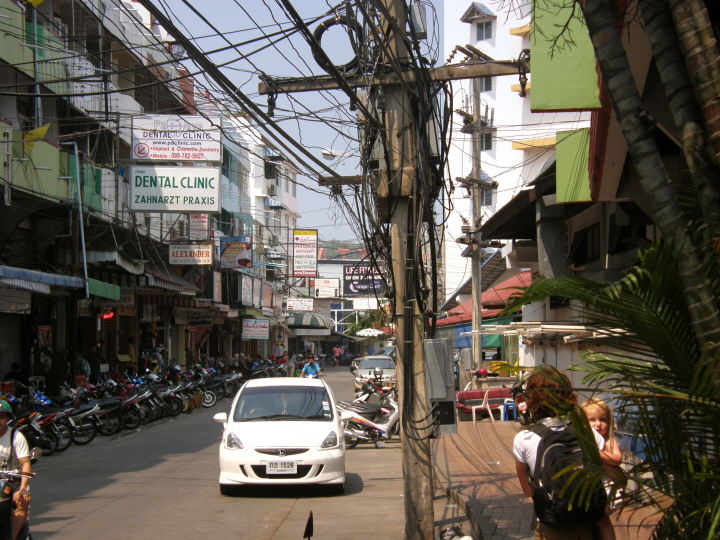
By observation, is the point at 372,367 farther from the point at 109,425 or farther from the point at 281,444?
the point at 281,444

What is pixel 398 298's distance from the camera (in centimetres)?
938

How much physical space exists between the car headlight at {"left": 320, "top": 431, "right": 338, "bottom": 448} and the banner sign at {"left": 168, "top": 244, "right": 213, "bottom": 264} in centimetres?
1912

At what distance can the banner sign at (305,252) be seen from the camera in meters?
43.5

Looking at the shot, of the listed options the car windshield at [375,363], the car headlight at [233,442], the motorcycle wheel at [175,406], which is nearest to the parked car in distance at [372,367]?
the car windshield at [375,363]

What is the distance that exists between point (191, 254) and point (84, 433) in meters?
12.4

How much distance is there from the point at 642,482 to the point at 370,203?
6814 millimetres

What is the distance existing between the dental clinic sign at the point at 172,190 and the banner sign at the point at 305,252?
18569 millimetres

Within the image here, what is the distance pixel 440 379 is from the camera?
357 inches

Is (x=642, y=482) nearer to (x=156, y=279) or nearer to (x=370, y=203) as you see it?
(x=370, y=203)

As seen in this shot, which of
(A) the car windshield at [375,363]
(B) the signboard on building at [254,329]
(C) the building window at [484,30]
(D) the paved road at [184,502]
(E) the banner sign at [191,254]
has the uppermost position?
(C) the building window at [484,30]

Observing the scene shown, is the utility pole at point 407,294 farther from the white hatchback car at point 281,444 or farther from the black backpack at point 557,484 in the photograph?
the black backpack at point 557,484

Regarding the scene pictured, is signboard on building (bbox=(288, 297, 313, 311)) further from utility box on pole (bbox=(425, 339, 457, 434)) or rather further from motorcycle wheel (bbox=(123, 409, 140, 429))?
utility box on pole (bbox=(425, 339, 457, 434))

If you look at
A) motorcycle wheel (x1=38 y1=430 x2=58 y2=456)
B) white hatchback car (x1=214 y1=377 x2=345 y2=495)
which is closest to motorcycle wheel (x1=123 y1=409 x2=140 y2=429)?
motorcycle wheel (x1=38 y1=430 x2=58 y2=456)

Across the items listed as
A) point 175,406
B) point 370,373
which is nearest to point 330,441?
point 175,406
